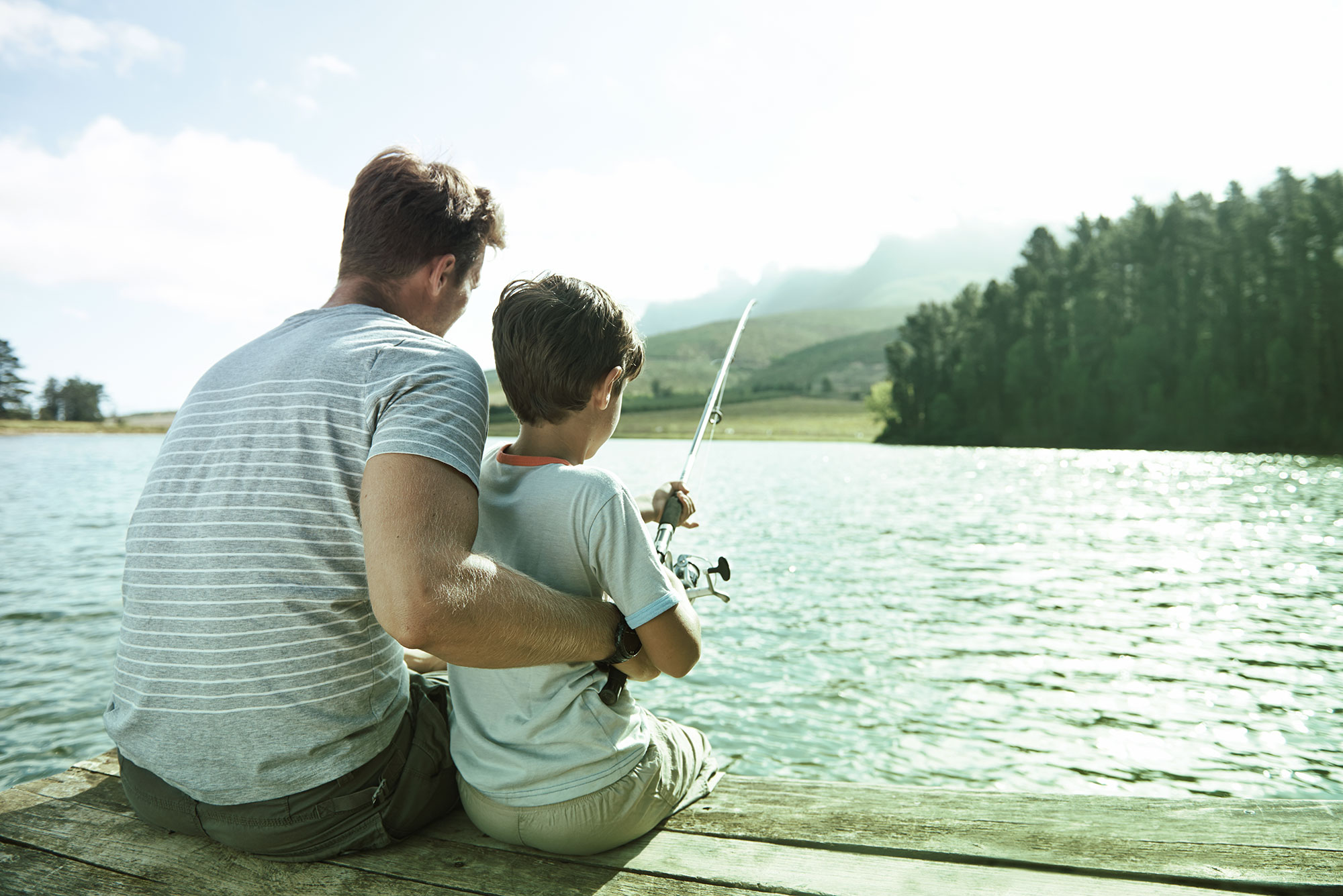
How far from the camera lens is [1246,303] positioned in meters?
62.4

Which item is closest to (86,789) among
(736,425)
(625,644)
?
(625,644)

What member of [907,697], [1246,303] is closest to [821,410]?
[1246,303]

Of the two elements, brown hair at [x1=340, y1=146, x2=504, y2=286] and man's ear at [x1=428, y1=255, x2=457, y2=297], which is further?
man's ear at [x1=428, y1=255, x2=457, y2=297]

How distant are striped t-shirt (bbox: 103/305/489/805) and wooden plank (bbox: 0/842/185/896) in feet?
1.11

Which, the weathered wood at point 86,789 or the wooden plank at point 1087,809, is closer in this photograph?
the wooden plank at point 1087,809

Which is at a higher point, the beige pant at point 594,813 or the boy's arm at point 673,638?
the boy's arm at point 673,638

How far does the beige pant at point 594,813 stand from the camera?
230cm

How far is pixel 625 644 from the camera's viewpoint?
88.0 inches

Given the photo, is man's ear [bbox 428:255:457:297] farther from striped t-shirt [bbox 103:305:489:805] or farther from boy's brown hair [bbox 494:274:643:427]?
striped t-shirt [bbox 103:305:489:805]

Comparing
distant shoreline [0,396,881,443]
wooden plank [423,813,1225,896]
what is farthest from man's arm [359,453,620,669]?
distant shoreline [0,396,881,443]

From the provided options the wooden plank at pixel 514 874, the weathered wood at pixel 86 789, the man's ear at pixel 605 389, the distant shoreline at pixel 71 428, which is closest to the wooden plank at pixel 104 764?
the weathered wood at pixel 86 789

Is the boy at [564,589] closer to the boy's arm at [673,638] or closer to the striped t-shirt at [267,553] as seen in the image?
the boy's arm at [673,638]

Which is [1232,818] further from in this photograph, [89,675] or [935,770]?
[89,675]

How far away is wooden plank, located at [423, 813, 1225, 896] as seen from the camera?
2236mm
